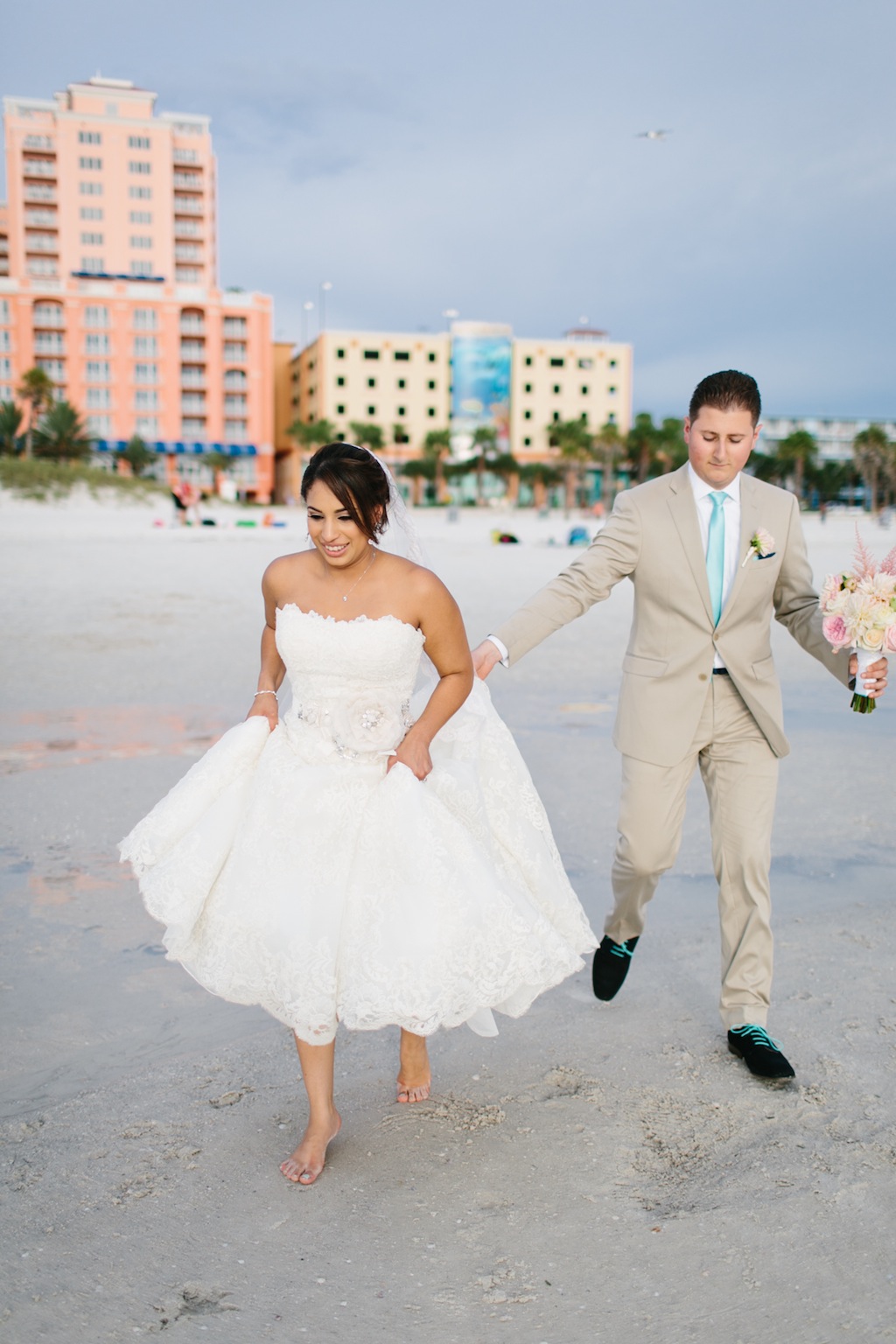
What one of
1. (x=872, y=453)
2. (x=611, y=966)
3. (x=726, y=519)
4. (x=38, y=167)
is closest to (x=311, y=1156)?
(x=611, y=966)

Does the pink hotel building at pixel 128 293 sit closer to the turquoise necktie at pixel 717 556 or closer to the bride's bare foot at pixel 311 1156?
the turquoise necktie at pixel 717 556

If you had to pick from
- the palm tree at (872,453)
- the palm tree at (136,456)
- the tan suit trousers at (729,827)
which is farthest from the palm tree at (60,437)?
the palm tree at (872,453)

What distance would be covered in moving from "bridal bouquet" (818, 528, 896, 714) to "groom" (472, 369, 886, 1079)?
0.64ft

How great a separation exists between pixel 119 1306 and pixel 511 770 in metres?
1.66

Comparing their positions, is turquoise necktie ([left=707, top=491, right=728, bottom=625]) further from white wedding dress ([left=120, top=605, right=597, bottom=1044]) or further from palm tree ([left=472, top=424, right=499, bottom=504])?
palm tree ([left=472, top=424, right=499, bottom=504])

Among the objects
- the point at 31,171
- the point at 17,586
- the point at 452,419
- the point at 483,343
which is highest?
the point at 31,171

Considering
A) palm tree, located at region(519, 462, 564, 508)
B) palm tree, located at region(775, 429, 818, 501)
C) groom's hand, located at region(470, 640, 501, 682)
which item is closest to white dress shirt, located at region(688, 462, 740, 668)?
groom's hand, located at region(470, 640, 501, 682)

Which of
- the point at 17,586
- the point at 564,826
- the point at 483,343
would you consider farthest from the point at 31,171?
the point at 564,826

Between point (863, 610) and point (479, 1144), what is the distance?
76.9 inches

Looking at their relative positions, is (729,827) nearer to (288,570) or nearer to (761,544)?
(761,544)

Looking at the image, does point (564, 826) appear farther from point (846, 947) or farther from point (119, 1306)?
point (119, 1306)

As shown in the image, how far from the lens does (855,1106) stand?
131 inches

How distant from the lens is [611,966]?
4.02 metres

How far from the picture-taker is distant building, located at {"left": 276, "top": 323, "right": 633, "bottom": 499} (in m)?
94.8
